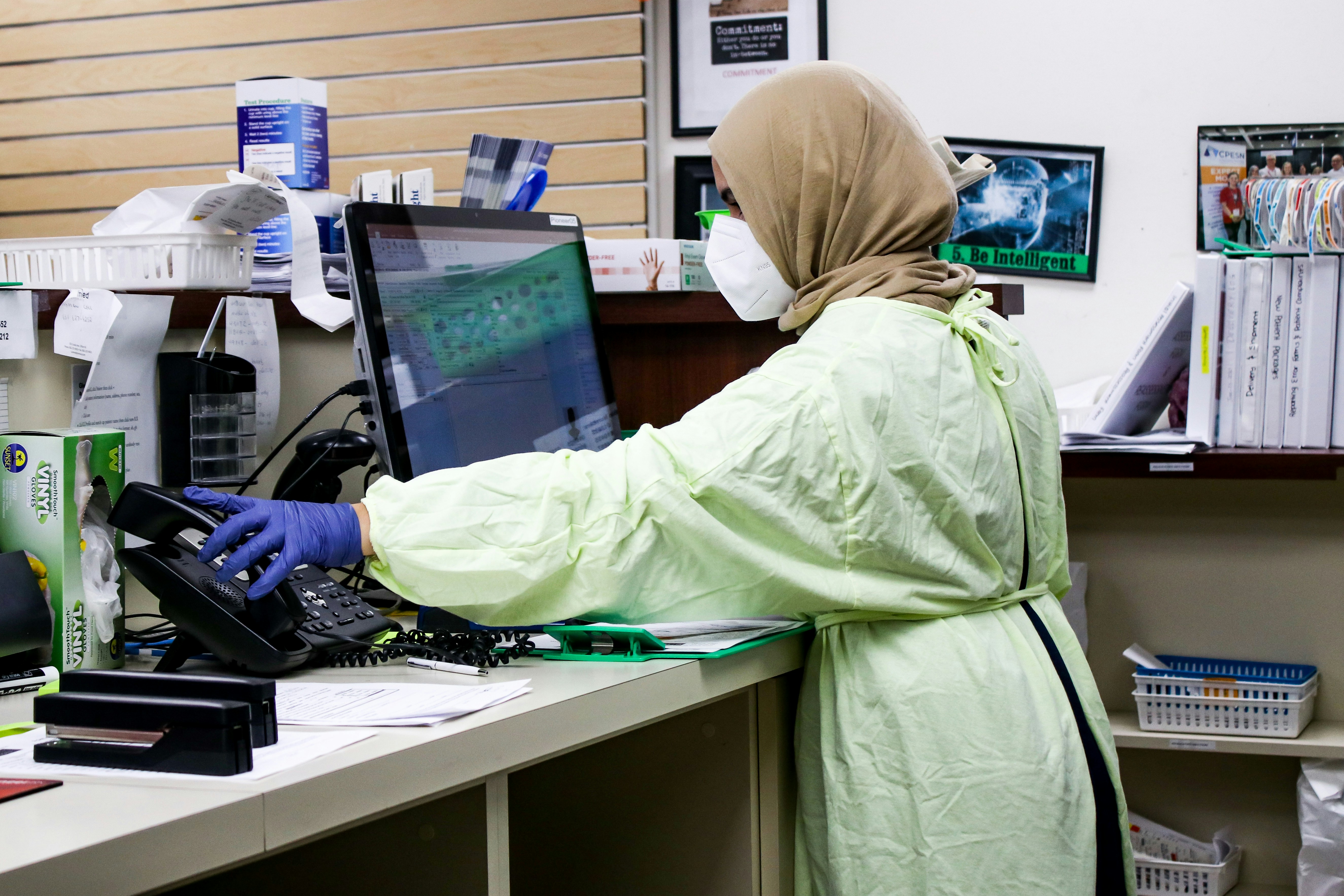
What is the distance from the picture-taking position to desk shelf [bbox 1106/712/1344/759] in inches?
84.7

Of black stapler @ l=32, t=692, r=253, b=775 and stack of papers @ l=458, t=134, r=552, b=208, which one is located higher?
stack of papers @ l=458, t=134, r=552, b=208

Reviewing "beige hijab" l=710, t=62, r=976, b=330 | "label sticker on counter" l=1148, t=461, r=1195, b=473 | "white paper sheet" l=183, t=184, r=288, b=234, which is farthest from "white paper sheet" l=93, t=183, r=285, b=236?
"label sticker on counter" l=1148, t=461, r=1195, b=473

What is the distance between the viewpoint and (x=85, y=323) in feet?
4.46

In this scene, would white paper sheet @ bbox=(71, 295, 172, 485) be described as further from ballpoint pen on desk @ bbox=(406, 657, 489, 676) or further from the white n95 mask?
the white n95 mask

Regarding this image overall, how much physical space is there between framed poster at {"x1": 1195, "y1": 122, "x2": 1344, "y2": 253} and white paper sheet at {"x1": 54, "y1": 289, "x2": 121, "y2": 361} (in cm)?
223

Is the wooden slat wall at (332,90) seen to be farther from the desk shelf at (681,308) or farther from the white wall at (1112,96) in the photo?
the desk shelf at (681,308)

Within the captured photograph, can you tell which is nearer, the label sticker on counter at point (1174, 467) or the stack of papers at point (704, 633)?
the stack of papers at point (704, 633)

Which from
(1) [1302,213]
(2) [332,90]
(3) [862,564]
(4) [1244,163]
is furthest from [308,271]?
(4) [1244,163]

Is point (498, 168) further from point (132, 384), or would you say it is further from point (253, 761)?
point (253, 761)

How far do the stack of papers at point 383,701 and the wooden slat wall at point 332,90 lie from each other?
7.11ft

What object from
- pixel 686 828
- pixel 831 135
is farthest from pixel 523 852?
pixel 831 135

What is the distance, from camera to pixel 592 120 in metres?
3.03

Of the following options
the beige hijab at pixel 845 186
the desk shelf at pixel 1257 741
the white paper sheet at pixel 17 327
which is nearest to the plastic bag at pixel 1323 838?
the desk shelf at pixel 1257 741

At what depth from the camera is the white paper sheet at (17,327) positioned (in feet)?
4.46
